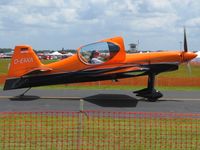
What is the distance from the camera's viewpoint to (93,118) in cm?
1275

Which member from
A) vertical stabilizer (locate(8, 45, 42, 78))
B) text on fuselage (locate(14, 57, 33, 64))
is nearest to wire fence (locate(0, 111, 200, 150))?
vertical stabilizer (locate(8, 45, 42, 78))

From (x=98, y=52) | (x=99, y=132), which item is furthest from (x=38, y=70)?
(x=99, y=132)

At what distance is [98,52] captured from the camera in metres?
17.9

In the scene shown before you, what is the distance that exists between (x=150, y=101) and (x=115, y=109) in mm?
3020

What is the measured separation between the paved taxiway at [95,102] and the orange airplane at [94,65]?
0.80 meters

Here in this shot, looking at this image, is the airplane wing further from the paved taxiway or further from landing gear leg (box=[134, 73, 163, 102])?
landing gear leg (box=[134, 73, 163, 102])

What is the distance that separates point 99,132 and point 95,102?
699 cm

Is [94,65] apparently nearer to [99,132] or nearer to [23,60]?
[23,60]

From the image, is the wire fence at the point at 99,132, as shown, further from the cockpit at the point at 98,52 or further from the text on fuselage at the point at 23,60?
the text on fuselage at the point at 23,60

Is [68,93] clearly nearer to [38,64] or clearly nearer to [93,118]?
[38,64]

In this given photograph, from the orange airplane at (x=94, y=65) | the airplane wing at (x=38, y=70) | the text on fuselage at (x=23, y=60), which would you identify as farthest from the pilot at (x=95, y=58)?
the text on fuselage at (x=23, y=60)

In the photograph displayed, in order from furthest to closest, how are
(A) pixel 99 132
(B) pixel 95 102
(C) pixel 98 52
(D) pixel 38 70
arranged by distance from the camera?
(D) pixel 38 70 < (C) pixel 98 52 < (B) pixel 95 102 < (A) pixel 99 132

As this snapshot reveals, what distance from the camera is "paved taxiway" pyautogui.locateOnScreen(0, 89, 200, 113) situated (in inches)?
629

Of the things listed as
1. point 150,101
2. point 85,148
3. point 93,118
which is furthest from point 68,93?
point 85,148
